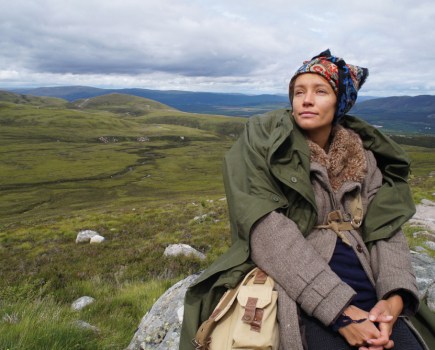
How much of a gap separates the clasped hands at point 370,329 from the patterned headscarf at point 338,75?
1930mm

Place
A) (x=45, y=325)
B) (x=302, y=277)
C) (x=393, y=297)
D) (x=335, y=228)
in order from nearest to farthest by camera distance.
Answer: (x=302, y=277), (x=393, y=297), (x=335, y=228), (x=45, y=325)

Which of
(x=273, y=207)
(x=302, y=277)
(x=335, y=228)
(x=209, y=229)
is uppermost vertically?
(x=273, y=207)

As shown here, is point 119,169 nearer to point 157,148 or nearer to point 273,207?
point 157,148

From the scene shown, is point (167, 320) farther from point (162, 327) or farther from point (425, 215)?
point (425, 215)

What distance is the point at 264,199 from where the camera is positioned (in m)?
3.16

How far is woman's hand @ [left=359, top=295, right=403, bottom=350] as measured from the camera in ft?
9.14

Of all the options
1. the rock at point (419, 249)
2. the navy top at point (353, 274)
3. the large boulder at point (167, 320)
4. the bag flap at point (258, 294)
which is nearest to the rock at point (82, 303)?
the large boulder at point (167, 320)

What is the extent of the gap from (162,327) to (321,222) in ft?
8.78

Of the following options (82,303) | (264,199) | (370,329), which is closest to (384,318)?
(370,329)

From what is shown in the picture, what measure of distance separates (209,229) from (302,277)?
559 inches

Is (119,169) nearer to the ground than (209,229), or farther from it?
nearer to the ground

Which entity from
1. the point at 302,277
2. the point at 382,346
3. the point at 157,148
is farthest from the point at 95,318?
the point at 157,148

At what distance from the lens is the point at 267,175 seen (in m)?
3.28

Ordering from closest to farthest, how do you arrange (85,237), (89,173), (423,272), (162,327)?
(162,327) < (423,272) < (85,237) < (89,173)
